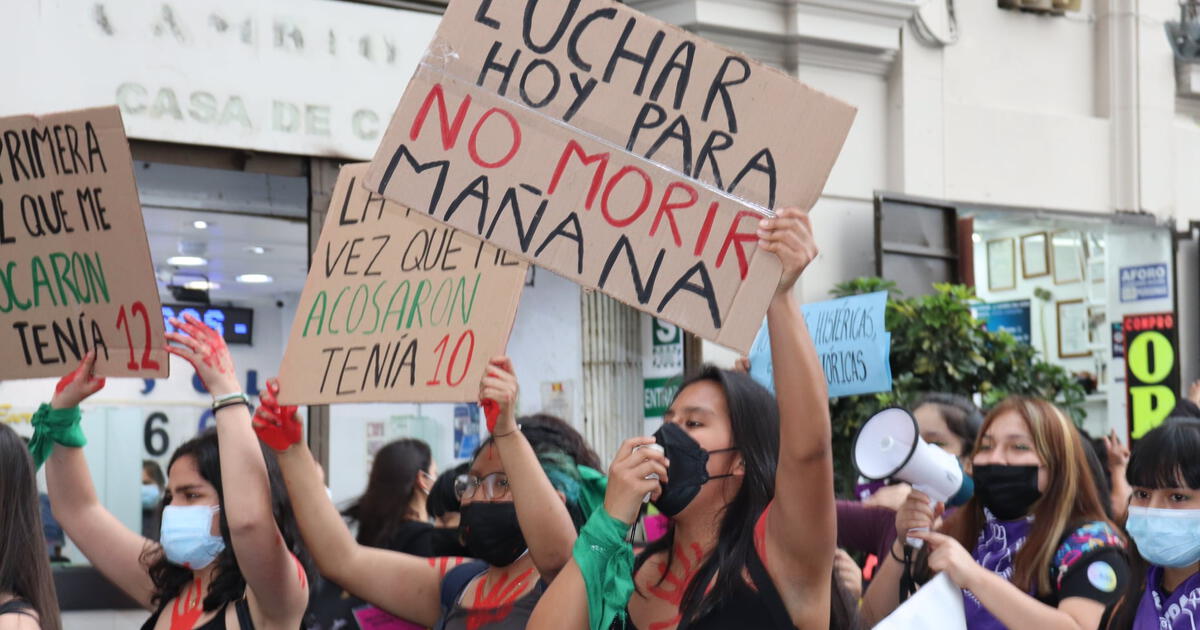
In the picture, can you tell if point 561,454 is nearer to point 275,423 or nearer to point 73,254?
point 275,423

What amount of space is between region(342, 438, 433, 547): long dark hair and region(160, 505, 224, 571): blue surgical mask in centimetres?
207

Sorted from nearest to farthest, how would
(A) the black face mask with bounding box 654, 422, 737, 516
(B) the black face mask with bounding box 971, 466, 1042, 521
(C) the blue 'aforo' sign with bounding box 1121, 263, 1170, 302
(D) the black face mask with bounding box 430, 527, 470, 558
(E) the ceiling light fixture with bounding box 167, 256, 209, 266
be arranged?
(A) the black face mask with bounding box 654, 422, 737, 516
(B) the black face mask with bounding box 971, 466, 1042, 521
(D) the black face mask with bounding box 430, 527, 470, 558
(E) the ceiling light fixture with bounding box 167, 256, 209, 266
(C) the blue 'aforo' sign with bounding box 1121, 263, 1170, 302

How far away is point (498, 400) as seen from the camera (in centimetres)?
→ 336

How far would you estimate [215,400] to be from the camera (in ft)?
12.4

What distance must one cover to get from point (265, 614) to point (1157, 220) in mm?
9423

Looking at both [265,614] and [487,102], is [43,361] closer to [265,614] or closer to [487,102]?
[265,614]

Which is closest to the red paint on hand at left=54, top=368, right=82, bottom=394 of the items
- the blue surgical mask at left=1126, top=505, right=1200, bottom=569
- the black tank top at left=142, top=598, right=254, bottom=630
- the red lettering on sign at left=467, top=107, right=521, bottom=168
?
the black tank top at left=142, top=598, right=254, bottom=630

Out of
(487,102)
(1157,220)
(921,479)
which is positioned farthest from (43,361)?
(1157,220)

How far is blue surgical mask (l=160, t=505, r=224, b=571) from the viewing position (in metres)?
3.80

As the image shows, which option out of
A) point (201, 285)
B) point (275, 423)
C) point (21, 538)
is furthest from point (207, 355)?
point (201, 285)

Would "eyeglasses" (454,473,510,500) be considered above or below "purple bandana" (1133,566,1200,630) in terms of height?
above

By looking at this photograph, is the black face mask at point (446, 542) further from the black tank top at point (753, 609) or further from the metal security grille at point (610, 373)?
the metal security grille at point (610, 373)

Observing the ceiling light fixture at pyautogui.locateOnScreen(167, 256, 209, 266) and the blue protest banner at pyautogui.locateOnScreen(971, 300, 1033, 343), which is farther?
the blue protest banner at pyautogui.locateOnScreen(971, 300, 1033, 343)

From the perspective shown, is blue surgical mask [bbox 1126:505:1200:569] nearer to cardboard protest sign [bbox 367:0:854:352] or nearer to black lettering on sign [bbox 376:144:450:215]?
cardboard protest sign [bbox 367:0:854:352]
